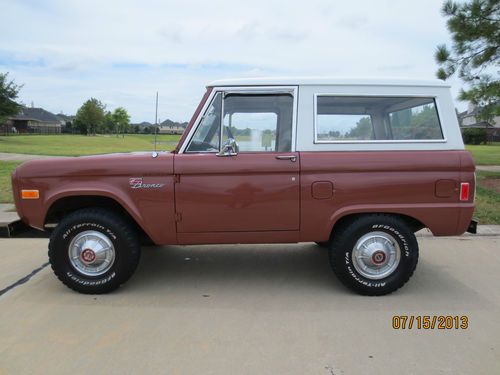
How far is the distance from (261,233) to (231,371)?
143cm

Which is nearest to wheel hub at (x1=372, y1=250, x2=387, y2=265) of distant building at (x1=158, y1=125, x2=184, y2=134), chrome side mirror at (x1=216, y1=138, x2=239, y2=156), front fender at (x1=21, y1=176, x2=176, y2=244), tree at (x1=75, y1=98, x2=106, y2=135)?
chrome side mirror at (x1=216, y1=138, x2=239, y2=156)

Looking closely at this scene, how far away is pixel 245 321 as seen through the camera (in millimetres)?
3551

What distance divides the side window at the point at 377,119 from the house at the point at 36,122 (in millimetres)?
80607

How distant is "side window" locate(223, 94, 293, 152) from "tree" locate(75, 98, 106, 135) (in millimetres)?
82671

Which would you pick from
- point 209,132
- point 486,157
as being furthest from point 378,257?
point 486,157

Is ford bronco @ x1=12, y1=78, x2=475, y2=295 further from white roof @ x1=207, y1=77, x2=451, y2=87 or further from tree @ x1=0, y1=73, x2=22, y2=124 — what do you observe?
tree @ x1=0, y1=73, x2=22, y2=124

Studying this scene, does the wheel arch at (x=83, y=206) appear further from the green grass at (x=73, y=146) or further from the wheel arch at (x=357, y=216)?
the wheel arch at (x=357, y=216)

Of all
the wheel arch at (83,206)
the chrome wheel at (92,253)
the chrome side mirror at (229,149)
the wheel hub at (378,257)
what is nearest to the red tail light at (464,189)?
the wheel hub at (378,257)

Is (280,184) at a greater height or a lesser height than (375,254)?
greater

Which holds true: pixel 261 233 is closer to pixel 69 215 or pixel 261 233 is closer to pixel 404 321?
pixel 404 321

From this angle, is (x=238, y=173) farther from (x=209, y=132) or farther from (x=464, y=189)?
(x=464, y=189)

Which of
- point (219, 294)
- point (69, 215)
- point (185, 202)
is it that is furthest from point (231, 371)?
point (69, 215)

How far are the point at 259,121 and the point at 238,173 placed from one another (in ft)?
1.85
